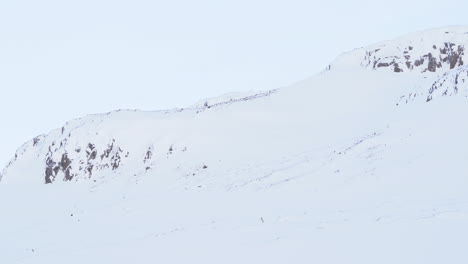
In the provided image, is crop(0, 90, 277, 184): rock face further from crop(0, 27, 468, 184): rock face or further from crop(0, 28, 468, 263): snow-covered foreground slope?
crop(0, 28, 468, 263): snow-covered foreground slope

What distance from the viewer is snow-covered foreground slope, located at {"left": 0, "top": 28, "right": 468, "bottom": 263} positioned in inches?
369

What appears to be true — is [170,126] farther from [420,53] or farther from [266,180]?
[420,53]

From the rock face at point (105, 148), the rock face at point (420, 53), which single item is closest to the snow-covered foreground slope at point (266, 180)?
the rock face at point (105, 148)

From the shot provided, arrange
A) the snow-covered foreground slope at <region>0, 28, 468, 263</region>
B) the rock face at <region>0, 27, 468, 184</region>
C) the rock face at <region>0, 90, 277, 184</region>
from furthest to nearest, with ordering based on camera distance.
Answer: the rock face at <region>0, 90, 277, 184</region> < the rock face at <region>0, 27, 468, 184</region> < the snow-covered foreground slope at <region>0, 28, 468, 263</region>

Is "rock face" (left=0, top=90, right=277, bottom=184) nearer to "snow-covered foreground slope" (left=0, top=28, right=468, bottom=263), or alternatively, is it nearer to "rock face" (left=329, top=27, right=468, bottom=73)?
"snow-covered foreground slope" (left=0, top=28, right=468, bottom=263)

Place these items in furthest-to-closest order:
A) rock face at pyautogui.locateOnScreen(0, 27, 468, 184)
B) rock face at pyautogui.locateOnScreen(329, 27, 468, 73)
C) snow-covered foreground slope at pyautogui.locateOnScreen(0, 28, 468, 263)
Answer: rock face at pyautogui.locateOnScreen(329, 27, 468, 73) < rock face at pyautogui.locateOnScreen(0, 27, 468, 184) < snow-covered foreground slope at pyautogui.locateOnScreen(0, 28, 468, 263)

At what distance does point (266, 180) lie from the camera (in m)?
20.2

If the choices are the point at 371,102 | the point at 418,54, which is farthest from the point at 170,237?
the point at 418,54

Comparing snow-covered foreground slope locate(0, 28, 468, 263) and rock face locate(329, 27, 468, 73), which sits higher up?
rock face locate(329, 27, 468, 73)

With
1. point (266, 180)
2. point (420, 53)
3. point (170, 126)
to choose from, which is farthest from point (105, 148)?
point (420, 53)

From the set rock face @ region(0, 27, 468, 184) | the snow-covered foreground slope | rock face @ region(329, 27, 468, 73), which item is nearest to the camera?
the snow-covered foreground slope

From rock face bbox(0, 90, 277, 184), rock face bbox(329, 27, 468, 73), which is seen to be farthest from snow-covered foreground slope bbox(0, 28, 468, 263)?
rock face bbox(329, 27, 468, 73)

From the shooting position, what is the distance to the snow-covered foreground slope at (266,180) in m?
9.38

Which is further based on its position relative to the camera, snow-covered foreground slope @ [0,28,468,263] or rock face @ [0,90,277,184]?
rock face @ [0,90,277,184]
